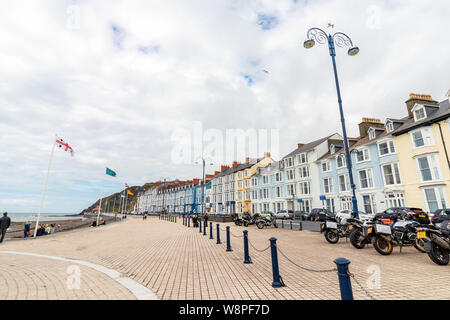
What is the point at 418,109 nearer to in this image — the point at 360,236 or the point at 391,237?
the point at 360,236

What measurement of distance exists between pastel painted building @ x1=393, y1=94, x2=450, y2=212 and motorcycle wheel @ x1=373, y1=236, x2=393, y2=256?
17.0 m

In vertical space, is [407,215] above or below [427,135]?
below

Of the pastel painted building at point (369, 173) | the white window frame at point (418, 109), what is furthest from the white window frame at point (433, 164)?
the white window frame at point (418, 109)

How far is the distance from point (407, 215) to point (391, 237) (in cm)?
1101

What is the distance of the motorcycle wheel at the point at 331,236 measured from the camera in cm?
1112

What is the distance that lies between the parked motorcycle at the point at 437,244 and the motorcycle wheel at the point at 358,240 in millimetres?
2568

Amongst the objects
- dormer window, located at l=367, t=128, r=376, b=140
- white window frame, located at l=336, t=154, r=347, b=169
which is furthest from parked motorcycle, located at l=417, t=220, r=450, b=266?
white window frame, located at l=336, t=154, r=347, b=169

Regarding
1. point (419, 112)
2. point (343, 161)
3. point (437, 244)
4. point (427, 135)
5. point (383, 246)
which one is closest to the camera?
point (437, 244)

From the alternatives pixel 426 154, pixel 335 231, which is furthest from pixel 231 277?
pixel 426 154

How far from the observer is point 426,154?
20.7 metres

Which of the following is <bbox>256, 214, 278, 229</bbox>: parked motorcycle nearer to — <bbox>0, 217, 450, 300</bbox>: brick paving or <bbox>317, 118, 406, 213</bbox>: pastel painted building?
<bbox>317, 118, 406, 213</bbox>: pastel painted building

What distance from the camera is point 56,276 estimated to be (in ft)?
18.0
